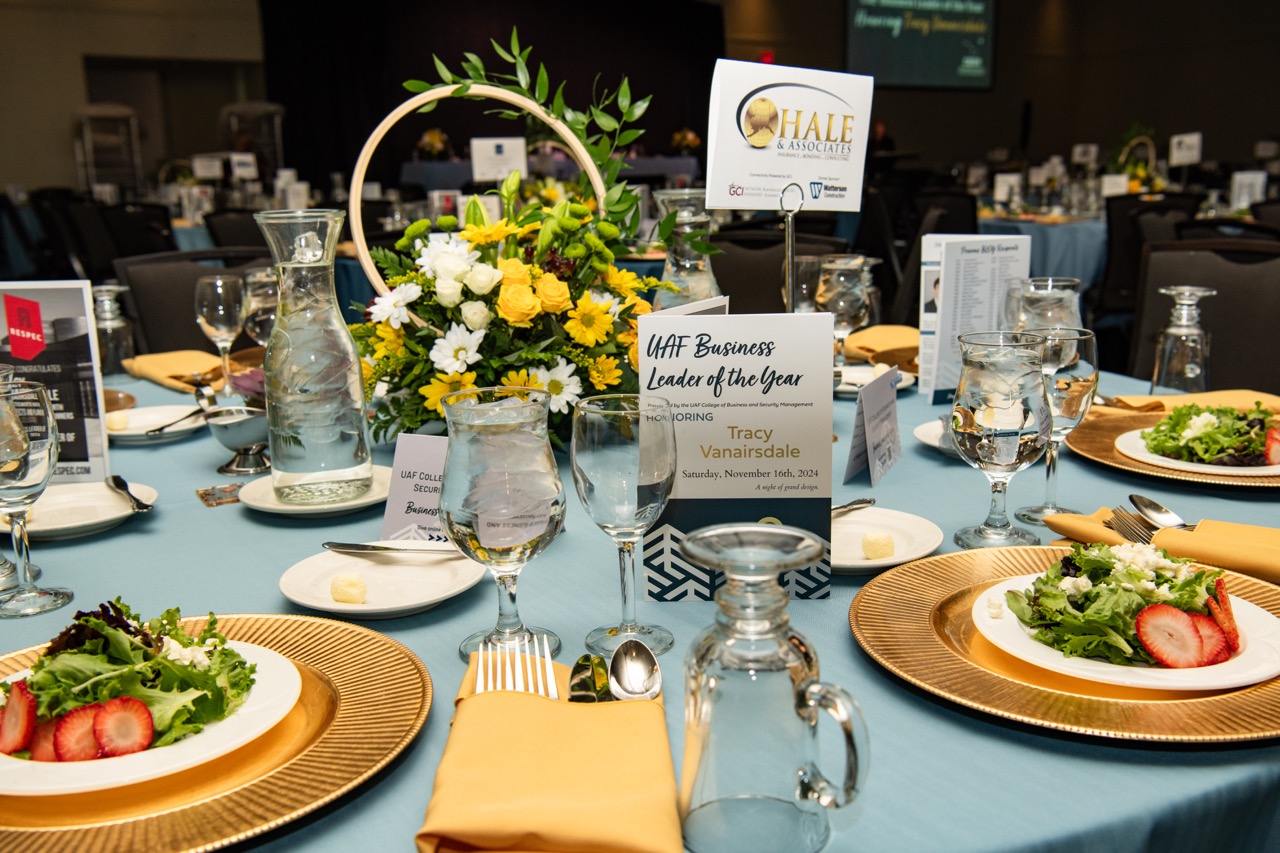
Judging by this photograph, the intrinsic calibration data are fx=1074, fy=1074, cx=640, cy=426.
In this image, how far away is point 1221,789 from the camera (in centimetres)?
69

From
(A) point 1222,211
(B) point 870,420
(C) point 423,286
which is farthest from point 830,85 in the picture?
(A) point 1222,211

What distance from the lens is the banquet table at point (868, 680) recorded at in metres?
0.66

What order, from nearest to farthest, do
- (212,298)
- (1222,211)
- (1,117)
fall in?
1. (212,298)
2. (1222,211)
3. (1,117)

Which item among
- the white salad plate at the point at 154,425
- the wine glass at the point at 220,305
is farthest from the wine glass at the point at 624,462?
the wine glass at the point at 220,305

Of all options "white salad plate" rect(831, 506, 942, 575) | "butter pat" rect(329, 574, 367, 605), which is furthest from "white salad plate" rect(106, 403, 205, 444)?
"white salad plate" rect(831, 506, 942, 575)

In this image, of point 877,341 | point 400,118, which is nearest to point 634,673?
point 400,118

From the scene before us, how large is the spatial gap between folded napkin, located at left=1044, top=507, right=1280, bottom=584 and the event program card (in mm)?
286

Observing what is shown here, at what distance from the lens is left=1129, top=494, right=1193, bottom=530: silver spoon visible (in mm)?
1110

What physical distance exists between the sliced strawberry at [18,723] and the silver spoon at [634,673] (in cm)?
39

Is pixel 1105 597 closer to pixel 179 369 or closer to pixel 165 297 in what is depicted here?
pixel 179 369

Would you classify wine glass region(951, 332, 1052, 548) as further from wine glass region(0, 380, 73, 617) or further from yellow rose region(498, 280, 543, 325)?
wine glass region(0, 380, 73, 617)

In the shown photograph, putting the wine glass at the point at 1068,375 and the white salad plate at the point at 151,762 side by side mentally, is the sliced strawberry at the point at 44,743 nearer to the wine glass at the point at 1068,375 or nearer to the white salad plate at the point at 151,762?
the white salad plate at the point at 151,762

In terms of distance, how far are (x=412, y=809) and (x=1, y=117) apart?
12041 millimetres

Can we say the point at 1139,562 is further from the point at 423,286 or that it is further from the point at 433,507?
the point at 423,286
